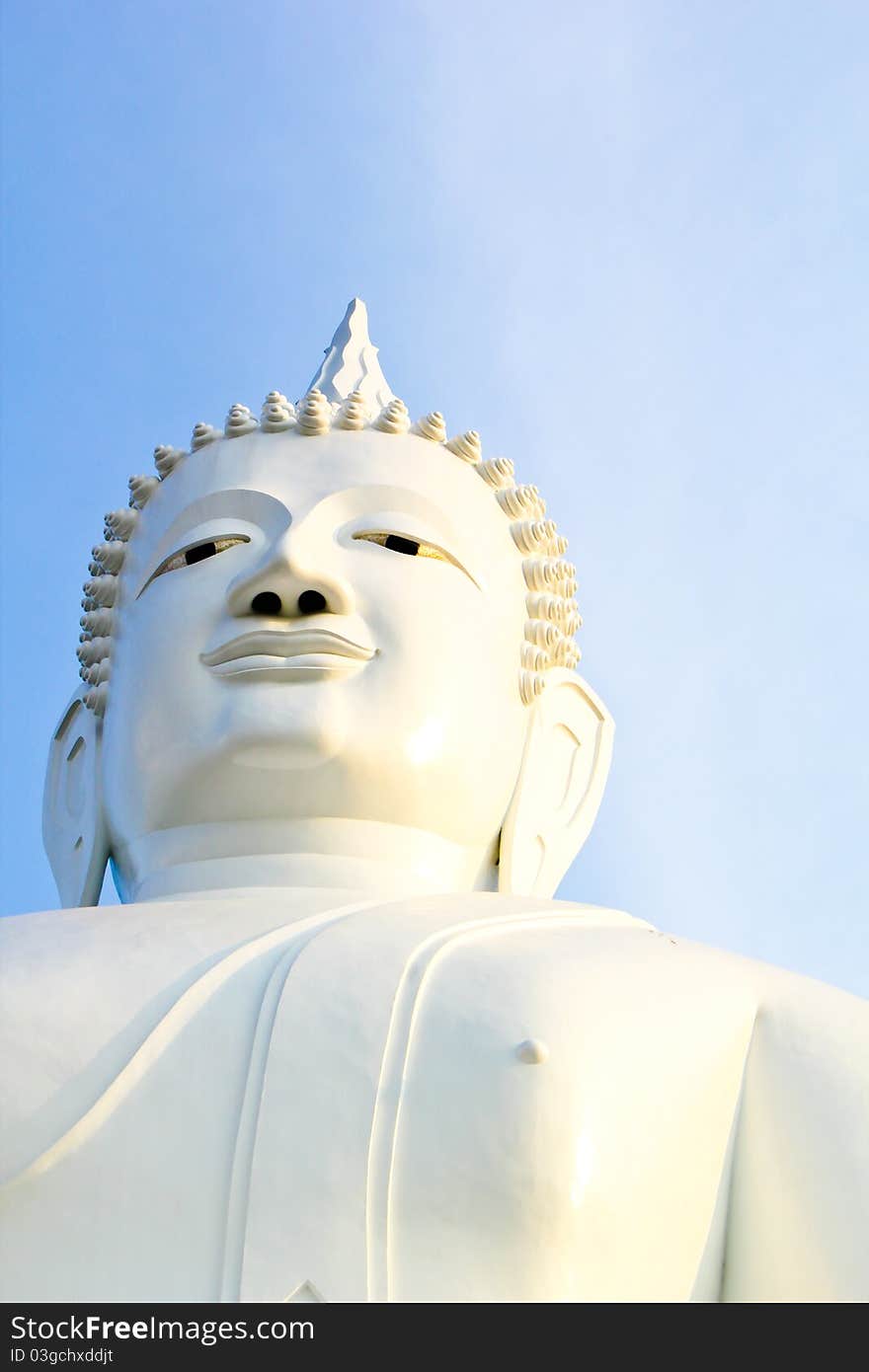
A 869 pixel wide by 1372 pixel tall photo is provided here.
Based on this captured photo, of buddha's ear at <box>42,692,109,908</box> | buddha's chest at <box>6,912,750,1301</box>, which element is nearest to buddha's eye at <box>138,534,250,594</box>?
buddha's ear at <box>42,692,109,908</box>

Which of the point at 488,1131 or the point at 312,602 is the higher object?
the point at 312,602

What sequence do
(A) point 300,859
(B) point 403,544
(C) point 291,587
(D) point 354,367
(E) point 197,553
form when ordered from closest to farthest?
(A) point 300,859 → (C) point 291,587 → (B) point 403,544 → (E) point 197,553 → (D) point 354,367

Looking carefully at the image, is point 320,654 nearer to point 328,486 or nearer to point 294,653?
point 294,653

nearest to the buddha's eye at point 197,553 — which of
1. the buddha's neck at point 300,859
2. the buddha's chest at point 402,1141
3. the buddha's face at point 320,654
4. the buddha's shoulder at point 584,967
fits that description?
the buddha's face at point 320,654

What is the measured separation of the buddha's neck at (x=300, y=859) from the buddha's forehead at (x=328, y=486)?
3.32ft

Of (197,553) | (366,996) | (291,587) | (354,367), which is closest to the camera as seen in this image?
(366,996)

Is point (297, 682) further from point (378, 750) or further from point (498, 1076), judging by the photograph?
point (498, 1076)

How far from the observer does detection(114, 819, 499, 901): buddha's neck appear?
17.6 ft

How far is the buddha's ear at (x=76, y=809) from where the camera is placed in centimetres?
604

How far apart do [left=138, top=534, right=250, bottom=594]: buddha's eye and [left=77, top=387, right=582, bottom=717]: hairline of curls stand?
37 centimetres

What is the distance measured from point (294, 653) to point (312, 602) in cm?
17

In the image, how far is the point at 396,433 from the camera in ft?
20.5


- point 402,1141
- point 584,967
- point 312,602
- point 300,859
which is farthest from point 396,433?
point 402,1141

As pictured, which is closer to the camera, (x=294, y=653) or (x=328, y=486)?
(x=294, y=653)
